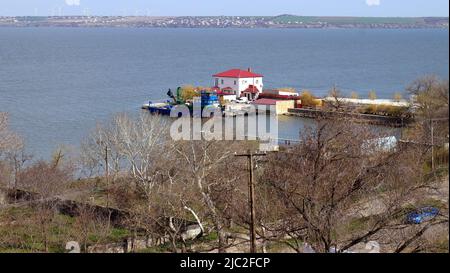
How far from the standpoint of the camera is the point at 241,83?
1702 centimetres

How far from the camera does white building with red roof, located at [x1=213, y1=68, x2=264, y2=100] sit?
16859 mm

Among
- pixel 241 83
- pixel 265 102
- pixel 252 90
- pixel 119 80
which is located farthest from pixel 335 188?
pixel 119 80

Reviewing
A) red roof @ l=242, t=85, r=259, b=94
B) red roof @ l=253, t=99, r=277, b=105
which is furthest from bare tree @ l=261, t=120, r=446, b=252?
red roof @ l=242, t=85, r=259, b=94

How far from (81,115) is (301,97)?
5.60 m

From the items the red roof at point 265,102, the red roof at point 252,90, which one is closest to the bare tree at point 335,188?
the red roof at point 265,102

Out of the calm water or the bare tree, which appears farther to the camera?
the calm water

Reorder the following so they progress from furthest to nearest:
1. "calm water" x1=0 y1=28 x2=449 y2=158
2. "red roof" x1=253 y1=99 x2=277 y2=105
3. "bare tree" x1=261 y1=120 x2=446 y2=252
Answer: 1. "red roof" x1=253 y1=99 x2=277 y2=105
2. "calm water" x1=0 y1=28 x2=449 y2=158
3. "bare tree" x1=261 y1=120 x2=446 y2=252

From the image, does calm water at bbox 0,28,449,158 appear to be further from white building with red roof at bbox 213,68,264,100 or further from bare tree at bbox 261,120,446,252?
white building with red roof at bbox 213,68,264,100

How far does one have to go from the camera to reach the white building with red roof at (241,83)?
16.9m

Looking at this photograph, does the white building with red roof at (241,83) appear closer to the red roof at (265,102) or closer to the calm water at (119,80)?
the red roof at (265,102)
